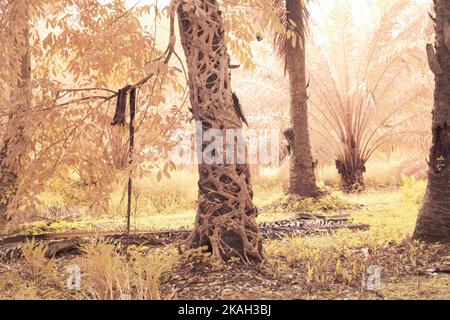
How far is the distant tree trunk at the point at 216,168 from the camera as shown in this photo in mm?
5250

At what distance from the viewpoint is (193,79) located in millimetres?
5344

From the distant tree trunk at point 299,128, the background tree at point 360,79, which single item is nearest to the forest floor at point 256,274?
the distant tree trunk at point 299,128

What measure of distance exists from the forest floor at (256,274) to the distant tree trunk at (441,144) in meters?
0.28

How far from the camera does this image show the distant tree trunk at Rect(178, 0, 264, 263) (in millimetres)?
5250

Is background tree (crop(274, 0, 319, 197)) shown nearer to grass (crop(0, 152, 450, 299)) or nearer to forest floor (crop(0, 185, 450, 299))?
grass (crop(0, 152, 450, 299))

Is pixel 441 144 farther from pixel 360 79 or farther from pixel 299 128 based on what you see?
pixel 360 79

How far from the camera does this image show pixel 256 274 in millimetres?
5141

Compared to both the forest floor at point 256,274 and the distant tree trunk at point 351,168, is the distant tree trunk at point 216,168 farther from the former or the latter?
the distant tree trunk at point 351,168

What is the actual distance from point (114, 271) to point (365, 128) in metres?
11.1

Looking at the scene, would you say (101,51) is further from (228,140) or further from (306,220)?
(306,220)

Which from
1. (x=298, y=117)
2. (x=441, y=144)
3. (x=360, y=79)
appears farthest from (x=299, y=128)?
(x=441, y=144)

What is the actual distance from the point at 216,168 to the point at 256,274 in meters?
0.97

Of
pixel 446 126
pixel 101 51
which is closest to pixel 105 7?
pixel 101 51

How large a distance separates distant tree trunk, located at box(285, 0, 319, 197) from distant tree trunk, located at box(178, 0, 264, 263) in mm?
5928
